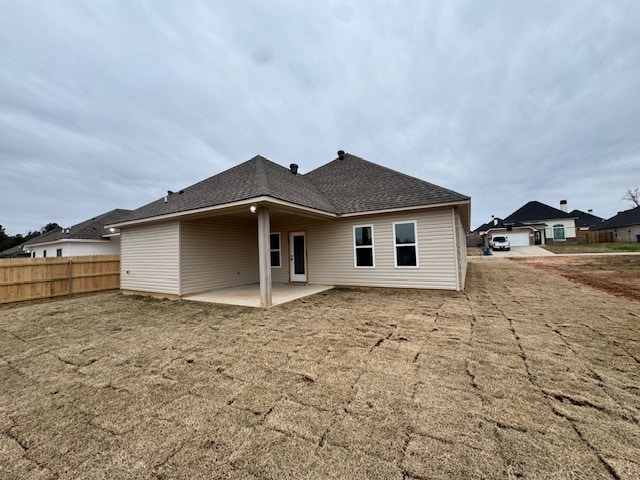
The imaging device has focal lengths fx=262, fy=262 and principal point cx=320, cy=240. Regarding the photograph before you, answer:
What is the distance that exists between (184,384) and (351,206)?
755cm

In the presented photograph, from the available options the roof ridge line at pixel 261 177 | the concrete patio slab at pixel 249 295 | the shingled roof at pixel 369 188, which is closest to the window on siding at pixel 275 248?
the concrete patio slab at pixel 249 295

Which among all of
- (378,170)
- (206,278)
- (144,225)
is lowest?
(206,278)

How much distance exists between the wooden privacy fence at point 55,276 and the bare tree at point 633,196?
6823 centimetres

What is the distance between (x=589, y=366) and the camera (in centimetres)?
317

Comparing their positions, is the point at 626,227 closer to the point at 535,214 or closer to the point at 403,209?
the point at 535,214

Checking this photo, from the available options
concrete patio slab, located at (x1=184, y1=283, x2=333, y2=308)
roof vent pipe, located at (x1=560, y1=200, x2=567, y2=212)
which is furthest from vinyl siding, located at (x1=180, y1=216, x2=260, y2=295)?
roof vent pipe, located at (x1=560, y1=200, x2=567, y2=212)

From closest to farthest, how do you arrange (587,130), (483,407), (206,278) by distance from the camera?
(483,407), (206,278), (587,130)

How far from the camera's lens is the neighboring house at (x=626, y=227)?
97.1ft

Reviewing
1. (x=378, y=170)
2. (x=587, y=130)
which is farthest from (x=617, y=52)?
(x=378, y=170)

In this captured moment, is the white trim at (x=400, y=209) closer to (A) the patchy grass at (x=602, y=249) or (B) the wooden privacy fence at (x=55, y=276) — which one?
(B) the wooden privacy fence at (x=55, y=276)

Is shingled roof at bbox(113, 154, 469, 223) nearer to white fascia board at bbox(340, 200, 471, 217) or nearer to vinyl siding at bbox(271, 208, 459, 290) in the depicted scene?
white fascia board at bbox(340, 200, 471, 217)

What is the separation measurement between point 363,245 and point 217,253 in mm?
5295

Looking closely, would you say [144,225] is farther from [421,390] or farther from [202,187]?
[421,390]

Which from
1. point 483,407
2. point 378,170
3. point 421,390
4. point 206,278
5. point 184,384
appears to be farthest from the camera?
point 378,170
